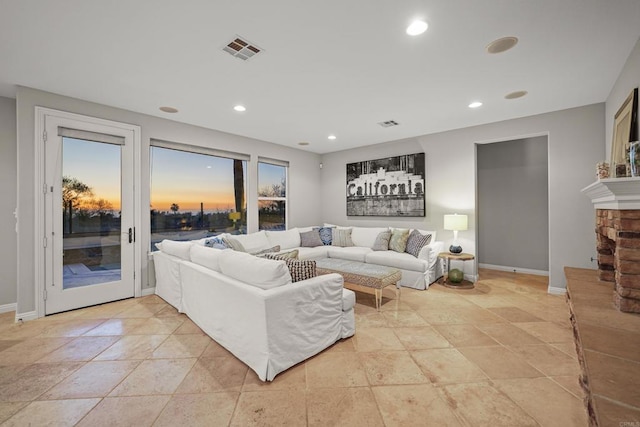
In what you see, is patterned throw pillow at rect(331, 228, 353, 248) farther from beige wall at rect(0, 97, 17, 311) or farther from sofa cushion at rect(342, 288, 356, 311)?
beige wall at rect(0, 97, 17, 311)

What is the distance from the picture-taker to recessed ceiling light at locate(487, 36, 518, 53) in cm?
228

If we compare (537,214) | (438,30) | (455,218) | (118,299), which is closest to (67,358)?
(118,299)

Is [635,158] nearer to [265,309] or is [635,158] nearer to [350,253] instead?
[265,309]

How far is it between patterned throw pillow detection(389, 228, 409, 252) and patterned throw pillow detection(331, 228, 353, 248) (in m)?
0.93

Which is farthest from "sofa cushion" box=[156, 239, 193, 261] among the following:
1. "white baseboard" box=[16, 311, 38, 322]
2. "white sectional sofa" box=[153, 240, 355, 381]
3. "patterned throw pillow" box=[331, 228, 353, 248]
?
"patterned throw pillow" box=[331, 228, 353, 248]

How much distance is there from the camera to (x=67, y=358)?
238 cm

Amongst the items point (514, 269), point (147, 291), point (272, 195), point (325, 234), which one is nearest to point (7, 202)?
point (147, 291)

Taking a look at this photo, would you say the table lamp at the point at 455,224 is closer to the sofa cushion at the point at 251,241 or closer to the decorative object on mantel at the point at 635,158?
the decorative object on mantel at the point at 635,158

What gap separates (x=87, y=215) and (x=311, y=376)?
3.57m

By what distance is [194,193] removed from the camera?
4.89 m

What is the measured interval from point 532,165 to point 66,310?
7.64 meters

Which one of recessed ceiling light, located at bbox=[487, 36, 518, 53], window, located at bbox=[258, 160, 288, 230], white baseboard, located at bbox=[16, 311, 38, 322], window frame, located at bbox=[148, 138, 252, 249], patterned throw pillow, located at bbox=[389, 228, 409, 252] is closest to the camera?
recessed ceiling light, located at bbox=[487, 36, 518, 53]

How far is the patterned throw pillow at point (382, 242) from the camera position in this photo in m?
4.95

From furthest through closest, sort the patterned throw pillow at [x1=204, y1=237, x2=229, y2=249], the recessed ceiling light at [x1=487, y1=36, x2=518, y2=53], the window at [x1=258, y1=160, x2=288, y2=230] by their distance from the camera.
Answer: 1. the window at [x1=258, y1=160, x2=288, y2=230]
2. the patterned throw pillow at [x1=204, y1=237, x2=229, y2=249]
3. the recessed ceiling light at [x1=487, y1=36, x2=518, y2=53]
